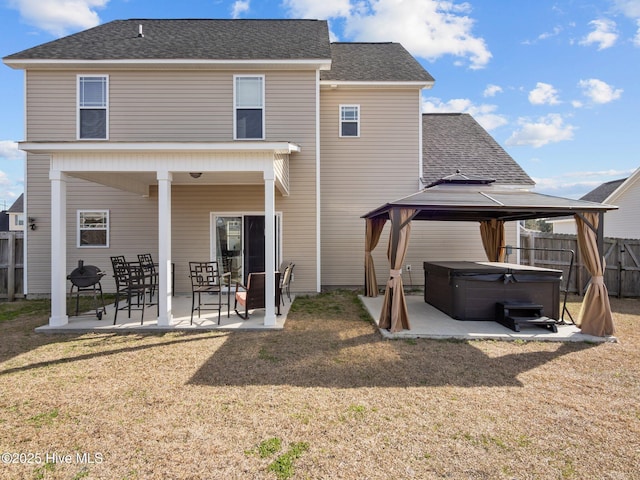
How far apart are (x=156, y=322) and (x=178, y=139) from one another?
16.4ft

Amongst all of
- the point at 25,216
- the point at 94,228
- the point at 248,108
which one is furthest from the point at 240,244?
the point at 25,216

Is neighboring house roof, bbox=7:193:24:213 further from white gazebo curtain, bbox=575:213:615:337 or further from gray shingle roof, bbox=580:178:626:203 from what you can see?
gray shingle roof, bbox=580:178:626:203

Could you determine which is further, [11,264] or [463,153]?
[463,153]

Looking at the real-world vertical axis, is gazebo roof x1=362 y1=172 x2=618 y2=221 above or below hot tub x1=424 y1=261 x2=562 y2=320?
above

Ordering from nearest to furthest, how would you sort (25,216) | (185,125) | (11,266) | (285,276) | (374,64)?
(285,276)
(25,216)
(11,266)
(185,125)
(374,64)

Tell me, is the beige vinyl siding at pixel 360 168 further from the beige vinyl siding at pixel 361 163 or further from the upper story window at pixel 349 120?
the upper story window at pixel 349 120

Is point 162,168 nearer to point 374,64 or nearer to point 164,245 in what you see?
point 164,245

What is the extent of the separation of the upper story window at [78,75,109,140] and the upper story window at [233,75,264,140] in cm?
334

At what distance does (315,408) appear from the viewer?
3229 millimetres

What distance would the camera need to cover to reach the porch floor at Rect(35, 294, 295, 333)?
582 cm

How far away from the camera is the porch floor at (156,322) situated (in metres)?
5.82

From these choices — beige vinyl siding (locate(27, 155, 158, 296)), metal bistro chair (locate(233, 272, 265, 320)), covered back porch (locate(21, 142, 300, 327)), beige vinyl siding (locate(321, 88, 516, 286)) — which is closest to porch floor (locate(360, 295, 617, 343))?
metal bistro chair (locate(233, 272, 265, 320))

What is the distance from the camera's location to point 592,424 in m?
2.98

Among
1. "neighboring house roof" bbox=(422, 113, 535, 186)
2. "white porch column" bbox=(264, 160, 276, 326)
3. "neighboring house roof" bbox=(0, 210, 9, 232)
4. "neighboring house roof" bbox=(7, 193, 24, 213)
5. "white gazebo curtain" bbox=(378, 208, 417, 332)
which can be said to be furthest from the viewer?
"neighboring house roof" bbox=(0, 210, 9, 232)
